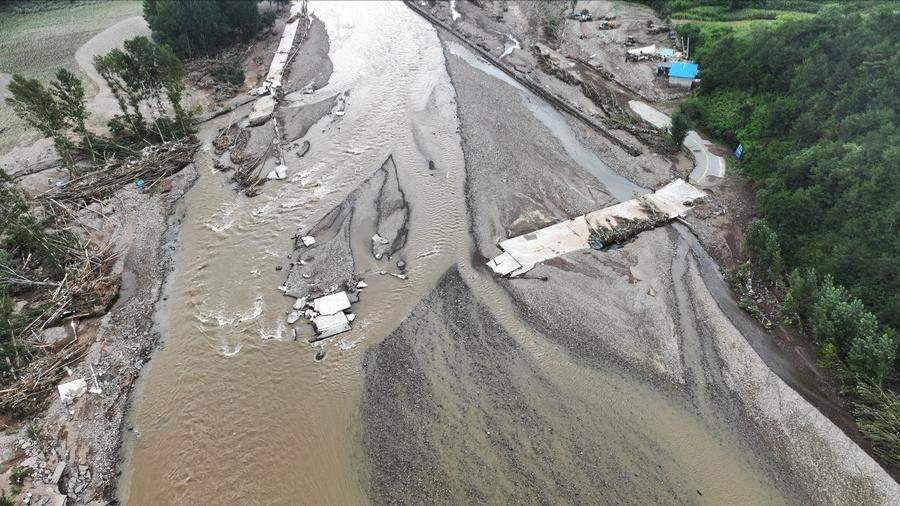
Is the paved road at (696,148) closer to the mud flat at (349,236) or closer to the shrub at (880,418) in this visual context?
the shrub at (880,418)

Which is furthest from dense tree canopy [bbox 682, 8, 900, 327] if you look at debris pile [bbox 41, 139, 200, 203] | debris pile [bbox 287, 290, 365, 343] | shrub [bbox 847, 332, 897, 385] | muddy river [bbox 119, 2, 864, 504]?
debris pile [bbox 41, 139, 200, 203]

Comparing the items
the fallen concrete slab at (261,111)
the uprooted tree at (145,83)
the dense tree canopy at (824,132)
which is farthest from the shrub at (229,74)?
the dense tree canopy at (824,132)

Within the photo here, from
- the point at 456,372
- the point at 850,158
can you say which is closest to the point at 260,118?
the point at 456,372

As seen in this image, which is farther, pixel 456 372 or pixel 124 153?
pixel 124 153

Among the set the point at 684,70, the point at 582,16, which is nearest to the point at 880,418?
the point at 684,70

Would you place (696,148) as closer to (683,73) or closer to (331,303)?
(683,73)

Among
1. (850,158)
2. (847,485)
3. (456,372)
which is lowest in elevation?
(847,485)

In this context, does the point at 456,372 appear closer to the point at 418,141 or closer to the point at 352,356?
the point at 352,356
